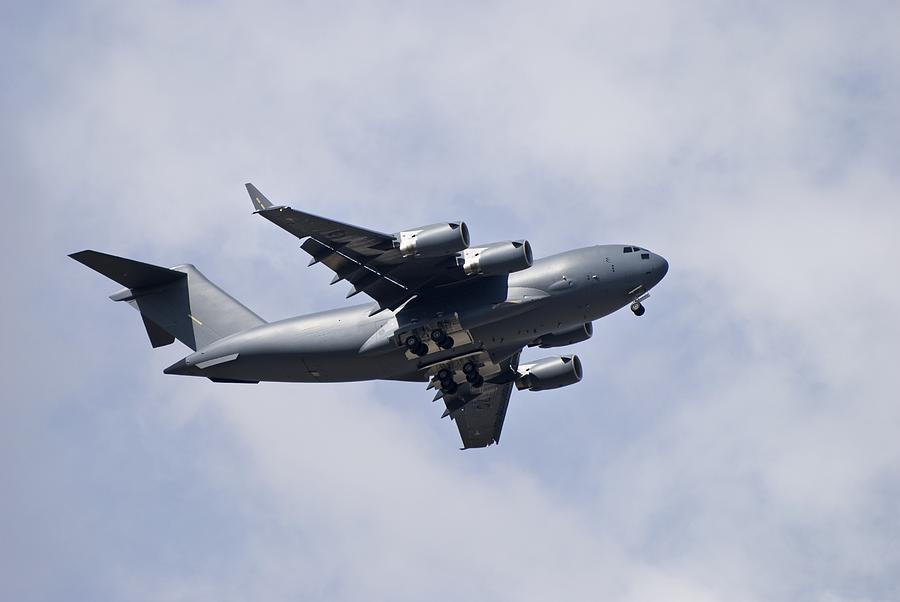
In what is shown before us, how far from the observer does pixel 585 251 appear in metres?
32.6

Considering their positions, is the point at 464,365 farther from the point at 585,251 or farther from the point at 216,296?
the point at 216,296

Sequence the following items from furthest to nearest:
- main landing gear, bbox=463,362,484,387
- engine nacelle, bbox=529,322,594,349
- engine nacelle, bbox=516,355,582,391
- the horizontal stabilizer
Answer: engine nacelle, bbox=516,355,582,391, engine nacelle, bbox=529,322,594,349, main landing gear, bbox=463,362,484,387, the horizontal stabilizer

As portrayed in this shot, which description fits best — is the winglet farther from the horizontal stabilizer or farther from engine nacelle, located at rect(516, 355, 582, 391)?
engine nacelle, located at rect(516, 355, 582, 391)

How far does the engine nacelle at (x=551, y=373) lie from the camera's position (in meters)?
37.9

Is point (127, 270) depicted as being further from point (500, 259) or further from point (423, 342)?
point (500, 259)

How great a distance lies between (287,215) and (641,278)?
Result: 9138 millimetres

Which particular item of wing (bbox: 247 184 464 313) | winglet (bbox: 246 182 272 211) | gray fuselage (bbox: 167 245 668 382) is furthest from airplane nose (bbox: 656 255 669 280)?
winglet (bbox: 246 182 272 211)

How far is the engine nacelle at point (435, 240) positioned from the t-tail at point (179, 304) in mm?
7124

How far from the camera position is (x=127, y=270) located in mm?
36156

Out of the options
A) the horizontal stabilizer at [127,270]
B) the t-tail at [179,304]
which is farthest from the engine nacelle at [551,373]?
the horizontal stabilizer at [127,270]

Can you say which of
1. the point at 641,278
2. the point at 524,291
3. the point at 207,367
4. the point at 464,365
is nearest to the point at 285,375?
the point at 207,367

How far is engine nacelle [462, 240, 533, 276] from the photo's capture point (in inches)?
1225

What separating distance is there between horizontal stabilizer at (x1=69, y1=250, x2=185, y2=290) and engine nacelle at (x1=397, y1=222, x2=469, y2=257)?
354 inches

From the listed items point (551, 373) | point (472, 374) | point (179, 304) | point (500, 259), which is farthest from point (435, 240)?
point (179, 304)
